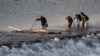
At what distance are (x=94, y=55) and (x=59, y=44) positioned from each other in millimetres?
3284

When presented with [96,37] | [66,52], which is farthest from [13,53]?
[96,37]

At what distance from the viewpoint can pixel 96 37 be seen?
38.9 metres

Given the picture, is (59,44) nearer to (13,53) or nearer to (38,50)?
(38,50)

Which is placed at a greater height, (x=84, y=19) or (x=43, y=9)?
(x=43, y=9)

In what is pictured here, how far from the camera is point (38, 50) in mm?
31781

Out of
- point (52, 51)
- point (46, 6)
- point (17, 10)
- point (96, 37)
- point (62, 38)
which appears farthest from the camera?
point (46, 6)

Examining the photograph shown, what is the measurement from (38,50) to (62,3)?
177 ft

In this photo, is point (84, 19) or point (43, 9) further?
point (43, 9)

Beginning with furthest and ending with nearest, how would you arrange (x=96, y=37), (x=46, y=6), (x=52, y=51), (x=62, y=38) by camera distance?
1. (x=46, y=6)
2. (x=96, y=37)
3. (x=62, y=38)
4. (x=52, y=51)

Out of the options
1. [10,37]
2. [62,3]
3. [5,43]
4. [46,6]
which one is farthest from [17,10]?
[5,43]

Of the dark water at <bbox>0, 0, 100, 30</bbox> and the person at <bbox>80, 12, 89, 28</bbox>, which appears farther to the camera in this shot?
the dark water at <bbox>0, 0, 100, 30</bbox>

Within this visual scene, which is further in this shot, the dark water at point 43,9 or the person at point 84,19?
the dark water at point 43,9

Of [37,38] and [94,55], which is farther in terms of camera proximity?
[37,38]

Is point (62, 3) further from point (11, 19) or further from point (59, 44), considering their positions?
point (59, 44)
